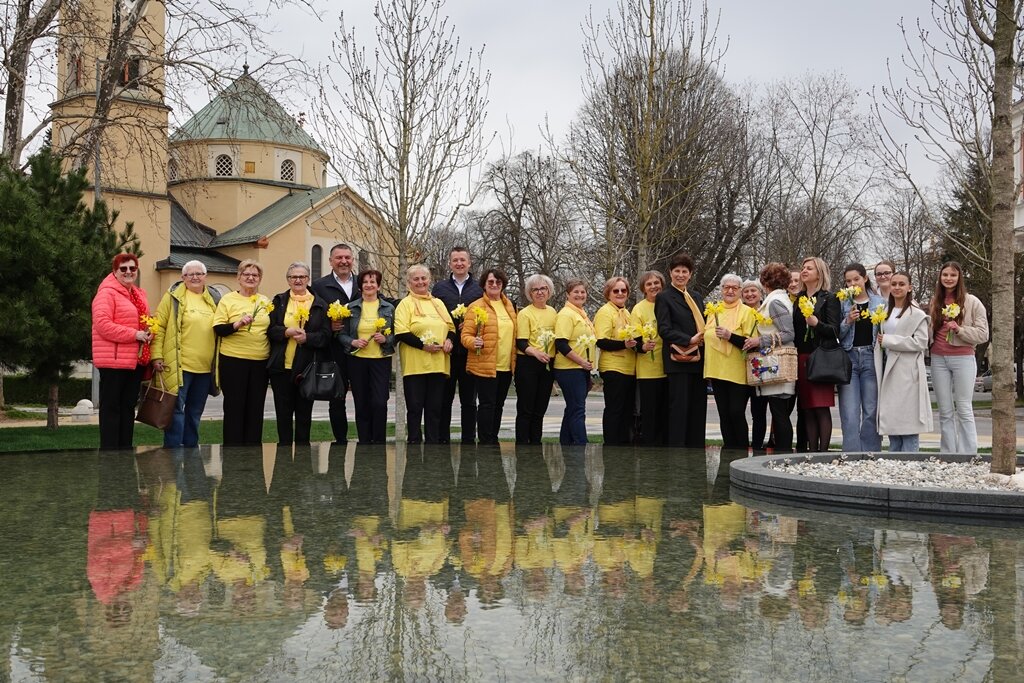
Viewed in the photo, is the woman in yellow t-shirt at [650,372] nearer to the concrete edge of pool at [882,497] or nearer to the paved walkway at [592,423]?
the concrete edge of pool at [882,497]

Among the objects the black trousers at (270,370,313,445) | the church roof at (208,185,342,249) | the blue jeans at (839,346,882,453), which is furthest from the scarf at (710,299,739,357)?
the church roof at (208,185,342,249)

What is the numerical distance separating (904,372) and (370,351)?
516 cm

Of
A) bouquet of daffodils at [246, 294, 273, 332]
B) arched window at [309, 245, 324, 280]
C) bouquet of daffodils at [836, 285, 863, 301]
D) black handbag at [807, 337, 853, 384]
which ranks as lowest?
black handbag at [807, 337, 853, 384]

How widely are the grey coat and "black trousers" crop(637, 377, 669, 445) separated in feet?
7.34

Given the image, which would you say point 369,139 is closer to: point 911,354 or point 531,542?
point 911,354

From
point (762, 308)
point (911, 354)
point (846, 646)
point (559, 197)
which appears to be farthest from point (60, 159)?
point (559, 197)

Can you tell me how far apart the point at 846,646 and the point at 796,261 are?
4280cm

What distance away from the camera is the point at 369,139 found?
48.9ft

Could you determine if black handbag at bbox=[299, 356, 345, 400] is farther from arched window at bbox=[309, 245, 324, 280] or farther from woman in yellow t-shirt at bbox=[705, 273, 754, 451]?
arched window at bbox=[309, 245, 324, 280]

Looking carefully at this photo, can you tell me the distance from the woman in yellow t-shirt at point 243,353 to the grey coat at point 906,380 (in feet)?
19.7

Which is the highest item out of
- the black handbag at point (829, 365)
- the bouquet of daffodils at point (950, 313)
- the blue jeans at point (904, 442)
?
the bouquet of daffodils at point (950, 313)

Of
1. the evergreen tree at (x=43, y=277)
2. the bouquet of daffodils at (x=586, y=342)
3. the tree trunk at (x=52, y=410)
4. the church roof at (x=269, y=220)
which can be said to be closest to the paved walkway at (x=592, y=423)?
the tree trunk at (x=52, y=410)

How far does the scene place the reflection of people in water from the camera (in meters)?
3.92

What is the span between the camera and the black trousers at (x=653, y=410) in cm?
1086
